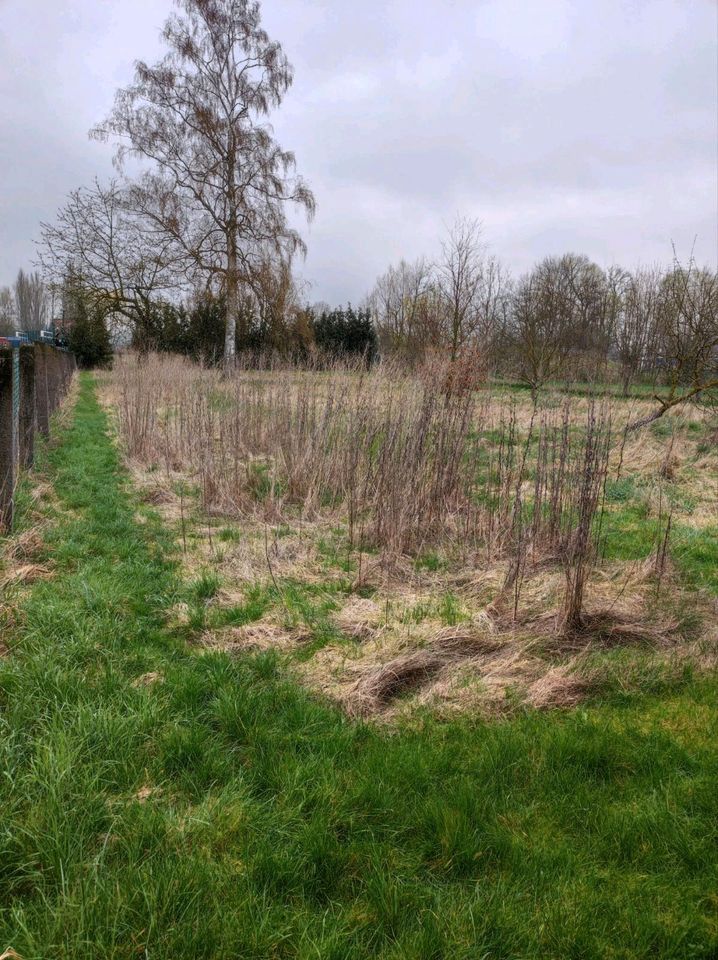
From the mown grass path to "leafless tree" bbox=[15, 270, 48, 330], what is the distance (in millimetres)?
63052

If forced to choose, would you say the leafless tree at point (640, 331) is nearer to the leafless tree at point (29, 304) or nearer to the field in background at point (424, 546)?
the field in background at point (424, 546)

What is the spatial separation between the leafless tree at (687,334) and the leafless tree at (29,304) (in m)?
57.8

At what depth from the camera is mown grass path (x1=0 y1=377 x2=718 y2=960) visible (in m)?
1.77

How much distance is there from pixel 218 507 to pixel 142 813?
4.75 meters

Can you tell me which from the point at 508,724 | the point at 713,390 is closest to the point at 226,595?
the point at 508,724

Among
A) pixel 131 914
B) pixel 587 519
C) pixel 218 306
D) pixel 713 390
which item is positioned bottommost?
pixel 131 914

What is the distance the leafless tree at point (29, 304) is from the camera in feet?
194

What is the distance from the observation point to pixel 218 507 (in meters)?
6.74

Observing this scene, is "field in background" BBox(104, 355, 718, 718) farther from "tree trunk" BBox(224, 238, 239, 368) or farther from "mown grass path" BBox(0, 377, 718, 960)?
"tree trunk" BBox(224, 238, 239, 368)

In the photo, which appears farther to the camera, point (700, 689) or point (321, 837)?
point (700, 689)

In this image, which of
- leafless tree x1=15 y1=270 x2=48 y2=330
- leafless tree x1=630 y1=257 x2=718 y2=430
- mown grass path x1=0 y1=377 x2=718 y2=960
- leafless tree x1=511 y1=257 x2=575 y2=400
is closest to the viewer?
mown grass path x1=0 y1=377 x2=718 y2=960

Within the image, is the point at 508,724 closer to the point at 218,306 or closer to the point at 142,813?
the point at 142,813

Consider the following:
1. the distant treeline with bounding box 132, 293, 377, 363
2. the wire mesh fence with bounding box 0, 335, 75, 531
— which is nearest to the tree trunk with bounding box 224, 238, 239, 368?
the distant treeline with bounding box 132, 293, 377, 363

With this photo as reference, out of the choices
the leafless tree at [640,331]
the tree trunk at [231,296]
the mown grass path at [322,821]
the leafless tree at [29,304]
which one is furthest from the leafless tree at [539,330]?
the leafless tree at [29,304]
